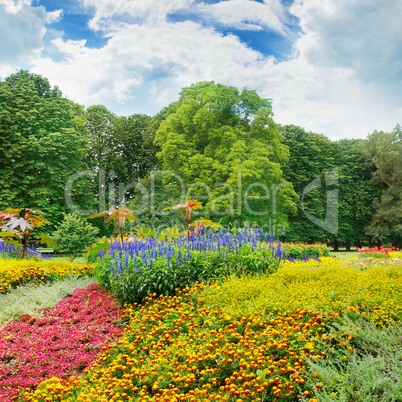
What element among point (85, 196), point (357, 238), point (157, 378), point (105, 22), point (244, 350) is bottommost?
point (357, 238)

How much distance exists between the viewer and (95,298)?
5652 mm

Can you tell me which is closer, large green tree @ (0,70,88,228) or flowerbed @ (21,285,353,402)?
flowerbed @ (21,285,353,402)

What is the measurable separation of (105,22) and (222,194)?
27.9 ft

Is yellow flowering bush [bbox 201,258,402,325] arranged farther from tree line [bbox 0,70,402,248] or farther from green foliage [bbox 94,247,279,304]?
tree line [bbox 0,70,402,248]

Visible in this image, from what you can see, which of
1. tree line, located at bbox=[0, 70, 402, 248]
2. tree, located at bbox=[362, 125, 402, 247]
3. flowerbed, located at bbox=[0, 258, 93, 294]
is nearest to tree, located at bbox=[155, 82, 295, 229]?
tree line, located at bbox=[0, 70, 402, 248]

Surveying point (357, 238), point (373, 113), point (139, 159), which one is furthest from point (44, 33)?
point (357, 238)

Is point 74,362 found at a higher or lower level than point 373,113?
lower

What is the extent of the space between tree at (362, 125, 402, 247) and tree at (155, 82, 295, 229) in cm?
1131

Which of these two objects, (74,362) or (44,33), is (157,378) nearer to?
(74,362)

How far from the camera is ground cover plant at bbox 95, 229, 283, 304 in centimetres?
524

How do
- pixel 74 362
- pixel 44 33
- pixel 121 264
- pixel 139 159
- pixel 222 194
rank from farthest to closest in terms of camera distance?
pixel 139 159, pixel 222 194, pixel 44 33, pixel 121 264, pixel 74 362

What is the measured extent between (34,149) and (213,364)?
16.3 metres

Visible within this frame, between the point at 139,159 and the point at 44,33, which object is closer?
the point at 44,33

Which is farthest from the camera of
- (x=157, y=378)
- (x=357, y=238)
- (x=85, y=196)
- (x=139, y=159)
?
(x=357, y=238)
